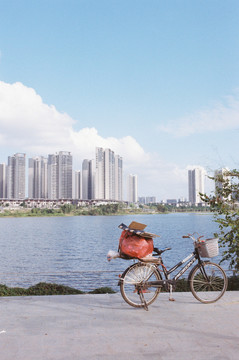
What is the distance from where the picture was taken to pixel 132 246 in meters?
5.04

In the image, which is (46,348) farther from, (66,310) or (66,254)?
(66,254)

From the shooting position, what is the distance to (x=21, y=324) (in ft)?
14.8

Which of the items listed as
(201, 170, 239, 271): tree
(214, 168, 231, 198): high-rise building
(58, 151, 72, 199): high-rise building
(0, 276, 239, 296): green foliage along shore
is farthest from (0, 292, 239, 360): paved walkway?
(58, 151, 72, 199): high-rise building

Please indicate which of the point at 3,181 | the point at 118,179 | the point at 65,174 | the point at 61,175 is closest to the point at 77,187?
the point at 65,174

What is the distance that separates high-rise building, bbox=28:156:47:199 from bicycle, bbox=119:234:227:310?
171m

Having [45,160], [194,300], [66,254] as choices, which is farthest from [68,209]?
[194,300]

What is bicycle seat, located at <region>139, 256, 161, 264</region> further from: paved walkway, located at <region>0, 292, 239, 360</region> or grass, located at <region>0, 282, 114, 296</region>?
grass, located at <region>0, 282, 114, 296</region>

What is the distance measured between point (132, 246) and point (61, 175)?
163 m

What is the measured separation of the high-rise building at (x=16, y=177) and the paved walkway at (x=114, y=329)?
563 feet

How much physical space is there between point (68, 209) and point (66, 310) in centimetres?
13039

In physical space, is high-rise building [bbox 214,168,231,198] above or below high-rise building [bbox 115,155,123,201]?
below

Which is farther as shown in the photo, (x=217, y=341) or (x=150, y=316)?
(x=150, y=316)

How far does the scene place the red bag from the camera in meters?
5.02

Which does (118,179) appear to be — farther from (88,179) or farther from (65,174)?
(65,174)
